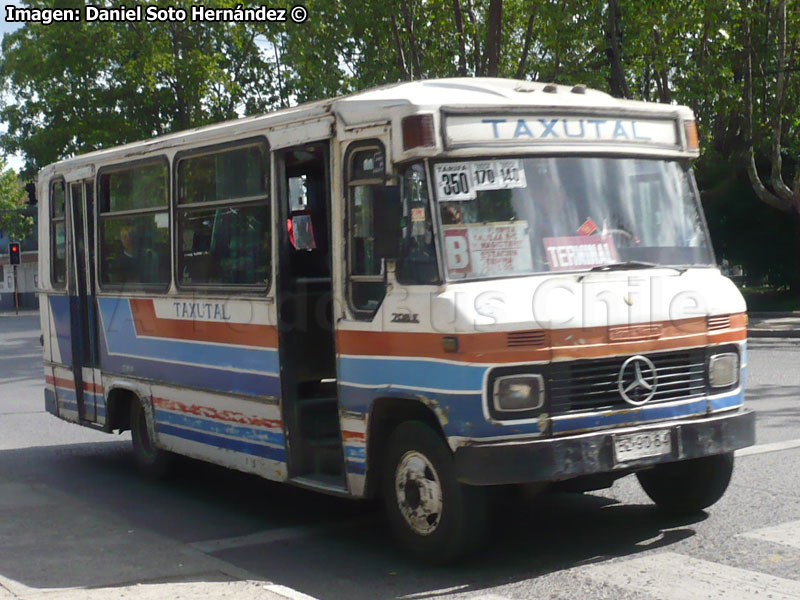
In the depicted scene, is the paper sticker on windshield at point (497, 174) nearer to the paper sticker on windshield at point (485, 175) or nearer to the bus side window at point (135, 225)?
the paper sticker on windshield at point (485, 175)

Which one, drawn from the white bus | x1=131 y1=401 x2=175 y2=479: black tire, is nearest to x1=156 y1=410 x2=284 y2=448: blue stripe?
the white bus

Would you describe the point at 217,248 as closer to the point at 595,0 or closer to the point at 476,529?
the point at 476,529

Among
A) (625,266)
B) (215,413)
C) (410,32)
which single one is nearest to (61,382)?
(215,413)

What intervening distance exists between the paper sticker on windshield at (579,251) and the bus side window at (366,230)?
35.6 inches

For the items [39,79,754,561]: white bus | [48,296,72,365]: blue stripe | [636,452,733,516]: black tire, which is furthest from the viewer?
[48,296,72,365]: blue stripe

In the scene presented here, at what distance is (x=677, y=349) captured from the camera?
662cm

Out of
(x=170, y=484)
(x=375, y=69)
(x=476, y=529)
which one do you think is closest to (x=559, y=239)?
(x=476, y=529)

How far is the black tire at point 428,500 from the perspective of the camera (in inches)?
249

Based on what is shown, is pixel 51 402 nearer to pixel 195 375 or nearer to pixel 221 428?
pixel 195 375

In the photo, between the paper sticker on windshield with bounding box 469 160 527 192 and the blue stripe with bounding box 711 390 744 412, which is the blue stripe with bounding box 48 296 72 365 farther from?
the blue stripe with bounding box 711 390 744 412

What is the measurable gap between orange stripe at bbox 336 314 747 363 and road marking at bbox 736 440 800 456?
2711mm

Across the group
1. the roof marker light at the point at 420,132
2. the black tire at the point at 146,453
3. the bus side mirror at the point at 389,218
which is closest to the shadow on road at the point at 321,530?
the black tire at the point at 146,453

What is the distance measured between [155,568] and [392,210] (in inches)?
98.3

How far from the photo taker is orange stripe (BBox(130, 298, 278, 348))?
794 cm
